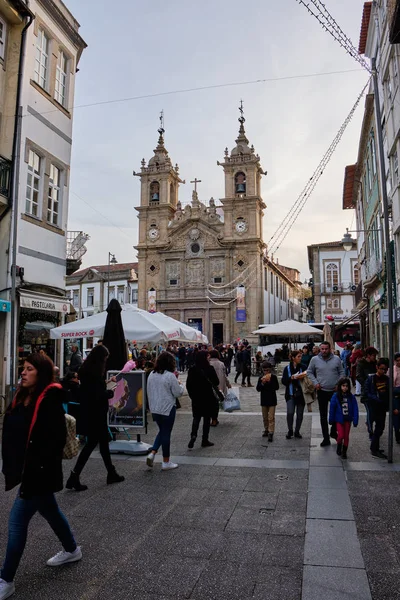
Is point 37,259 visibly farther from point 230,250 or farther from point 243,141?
point 243,141

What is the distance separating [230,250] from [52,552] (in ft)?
149

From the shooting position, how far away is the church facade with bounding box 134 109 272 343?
47.5 metres

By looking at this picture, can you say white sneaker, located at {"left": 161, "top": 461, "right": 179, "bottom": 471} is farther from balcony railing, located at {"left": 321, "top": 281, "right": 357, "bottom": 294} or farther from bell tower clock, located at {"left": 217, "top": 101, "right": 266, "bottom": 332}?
balcony railing, located at {"left": 321, "top": 281, "right": 357, "bottom": 294}

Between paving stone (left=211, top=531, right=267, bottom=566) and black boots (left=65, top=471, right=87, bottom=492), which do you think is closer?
paving stone (left=211, top=531, right=267, bottom=566)

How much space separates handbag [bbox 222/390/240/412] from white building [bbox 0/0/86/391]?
5.83 meters

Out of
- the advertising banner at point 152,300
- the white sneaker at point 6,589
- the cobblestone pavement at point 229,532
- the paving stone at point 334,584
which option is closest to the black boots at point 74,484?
the cobblestone pavement at point 229,532

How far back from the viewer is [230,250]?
4866 cm

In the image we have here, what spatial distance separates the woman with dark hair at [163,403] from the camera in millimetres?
6473

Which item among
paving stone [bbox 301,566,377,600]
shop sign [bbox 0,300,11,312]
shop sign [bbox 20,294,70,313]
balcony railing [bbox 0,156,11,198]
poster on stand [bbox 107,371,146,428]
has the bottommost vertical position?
paving stone [bbox 301,566,377,600]

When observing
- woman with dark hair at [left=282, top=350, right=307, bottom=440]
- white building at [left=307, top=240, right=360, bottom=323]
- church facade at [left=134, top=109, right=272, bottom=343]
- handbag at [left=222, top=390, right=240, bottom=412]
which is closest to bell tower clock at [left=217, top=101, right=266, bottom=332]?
church facade at [left=134, top=109, right=272, bottom=343]

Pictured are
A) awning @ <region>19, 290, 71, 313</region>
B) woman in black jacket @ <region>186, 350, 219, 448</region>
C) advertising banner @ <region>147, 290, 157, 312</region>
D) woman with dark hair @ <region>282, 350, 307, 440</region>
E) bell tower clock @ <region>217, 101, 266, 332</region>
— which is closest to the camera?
woman in black jacket @ <region>186, 350, 219, 448</region>

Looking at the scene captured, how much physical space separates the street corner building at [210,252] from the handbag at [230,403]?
34565mm

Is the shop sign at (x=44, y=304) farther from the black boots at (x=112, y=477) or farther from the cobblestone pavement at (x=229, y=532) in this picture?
the black boots at (x=112, y=477)

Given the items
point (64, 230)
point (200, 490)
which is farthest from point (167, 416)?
point (64, 230)
